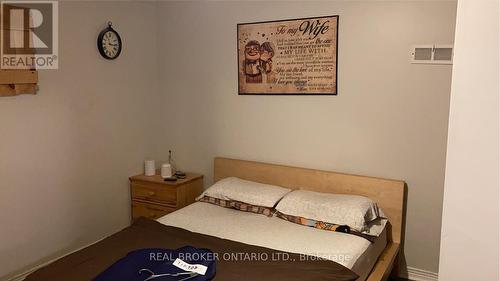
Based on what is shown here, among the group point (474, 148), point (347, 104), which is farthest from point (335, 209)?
point (474, 148)

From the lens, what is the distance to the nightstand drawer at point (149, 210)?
339 cm

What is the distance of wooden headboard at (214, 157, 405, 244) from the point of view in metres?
2.79

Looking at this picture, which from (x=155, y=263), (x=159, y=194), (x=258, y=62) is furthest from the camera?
(x=159, y=194)

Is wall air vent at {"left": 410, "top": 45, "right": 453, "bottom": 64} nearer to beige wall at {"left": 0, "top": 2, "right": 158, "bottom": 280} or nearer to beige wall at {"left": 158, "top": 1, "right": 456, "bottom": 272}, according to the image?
beige wall at {"left": 158, "top": 1, "right": 456, "bottom": 272}

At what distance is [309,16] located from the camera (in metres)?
3.00

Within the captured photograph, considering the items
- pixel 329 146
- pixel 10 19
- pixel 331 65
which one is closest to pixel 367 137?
pixel 329 146

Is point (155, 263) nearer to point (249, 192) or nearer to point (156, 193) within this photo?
point (249, 192)

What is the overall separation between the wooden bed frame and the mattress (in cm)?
10

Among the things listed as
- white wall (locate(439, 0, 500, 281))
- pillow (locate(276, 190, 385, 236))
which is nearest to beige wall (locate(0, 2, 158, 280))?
pillow (locate(276, 190, 385, 236))

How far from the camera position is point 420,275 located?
2877mm

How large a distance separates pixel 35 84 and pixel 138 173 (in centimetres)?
128

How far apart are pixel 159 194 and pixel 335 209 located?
1.56 m

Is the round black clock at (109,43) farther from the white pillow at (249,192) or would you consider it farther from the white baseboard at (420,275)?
the white baseboard at (420,275)

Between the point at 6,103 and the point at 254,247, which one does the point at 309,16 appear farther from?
the point at 6,103
